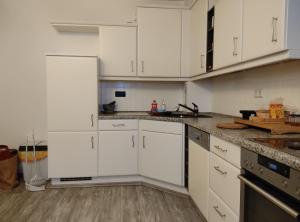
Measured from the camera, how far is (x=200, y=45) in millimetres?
2598

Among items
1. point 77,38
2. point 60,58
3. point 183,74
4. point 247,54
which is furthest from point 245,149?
point 77,38

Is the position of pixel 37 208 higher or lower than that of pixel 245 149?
lower

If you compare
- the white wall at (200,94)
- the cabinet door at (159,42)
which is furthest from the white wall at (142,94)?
the cabinet door at (159,42)

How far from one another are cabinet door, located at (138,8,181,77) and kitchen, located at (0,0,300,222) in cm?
1

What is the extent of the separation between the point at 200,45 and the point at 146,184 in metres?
1.76

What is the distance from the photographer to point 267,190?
1013 millimetres

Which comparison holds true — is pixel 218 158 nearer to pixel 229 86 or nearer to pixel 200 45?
pixel 229 86

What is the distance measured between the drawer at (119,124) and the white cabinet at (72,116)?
0.09 meters

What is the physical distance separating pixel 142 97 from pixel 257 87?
1.60 m

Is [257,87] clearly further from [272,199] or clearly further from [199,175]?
[272,199]

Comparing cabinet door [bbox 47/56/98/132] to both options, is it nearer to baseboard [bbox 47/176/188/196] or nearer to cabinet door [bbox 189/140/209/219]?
baseboard [bbox 47/176/188/196]

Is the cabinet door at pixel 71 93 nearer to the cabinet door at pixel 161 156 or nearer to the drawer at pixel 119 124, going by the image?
the drawer at pixel 119 124

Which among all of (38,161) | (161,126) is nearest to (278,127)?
(161,126)

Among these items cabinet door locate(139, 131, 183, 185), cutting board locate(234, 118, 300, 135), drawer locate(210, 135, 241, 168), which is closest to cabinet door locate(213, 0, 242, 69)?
cutting board locate(234, 118, 300, 135)
